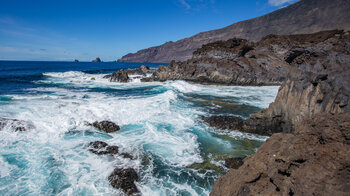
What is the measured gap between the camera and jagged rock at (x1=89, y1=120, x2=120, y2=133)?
30.2ft

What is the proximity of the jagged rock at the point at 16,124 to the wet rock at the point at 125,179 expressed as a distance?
594 centimetres

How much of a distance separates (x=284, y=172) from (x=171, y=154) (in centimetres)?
497

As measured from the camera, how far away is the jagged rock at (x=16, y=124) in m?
8.34

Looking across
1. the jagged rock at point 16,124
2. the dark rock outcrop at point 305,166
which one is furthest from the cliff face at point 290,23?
the jagged rock at point 16,124

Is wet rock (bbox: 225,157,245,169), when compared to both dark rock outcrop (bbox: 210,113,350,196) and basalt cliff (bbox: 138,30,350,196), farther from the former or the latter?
dark rock outcrop (bbox: 210,113,350,196)

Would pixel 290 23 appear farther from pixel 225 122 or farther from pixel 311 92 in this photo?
pixel 311 92

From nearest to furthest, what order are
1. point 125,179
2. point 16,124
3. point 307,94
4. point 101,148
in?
point 125,179 → point 307,94 → point 101,148 → point 16,124

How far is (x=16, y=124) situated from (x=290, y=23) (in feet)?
405

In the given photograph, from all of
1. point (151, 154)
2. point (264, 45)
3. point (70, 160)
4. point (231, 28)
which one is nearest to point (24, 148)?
point (70, 160)

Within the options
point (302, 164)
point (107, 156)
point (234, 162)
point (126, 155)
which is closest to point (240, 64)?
point (234, 162)

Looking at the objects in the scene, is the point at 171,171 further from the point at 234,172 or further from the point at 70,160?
the point at 70,160

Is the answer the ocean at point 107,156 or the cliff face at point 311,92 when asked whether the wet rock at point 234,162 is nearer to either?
the ocean at point 107,156

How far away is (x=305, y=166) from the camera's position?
2314 mm

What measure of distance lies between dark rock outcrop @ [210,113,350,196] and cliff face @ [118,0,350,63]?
9543 cm
